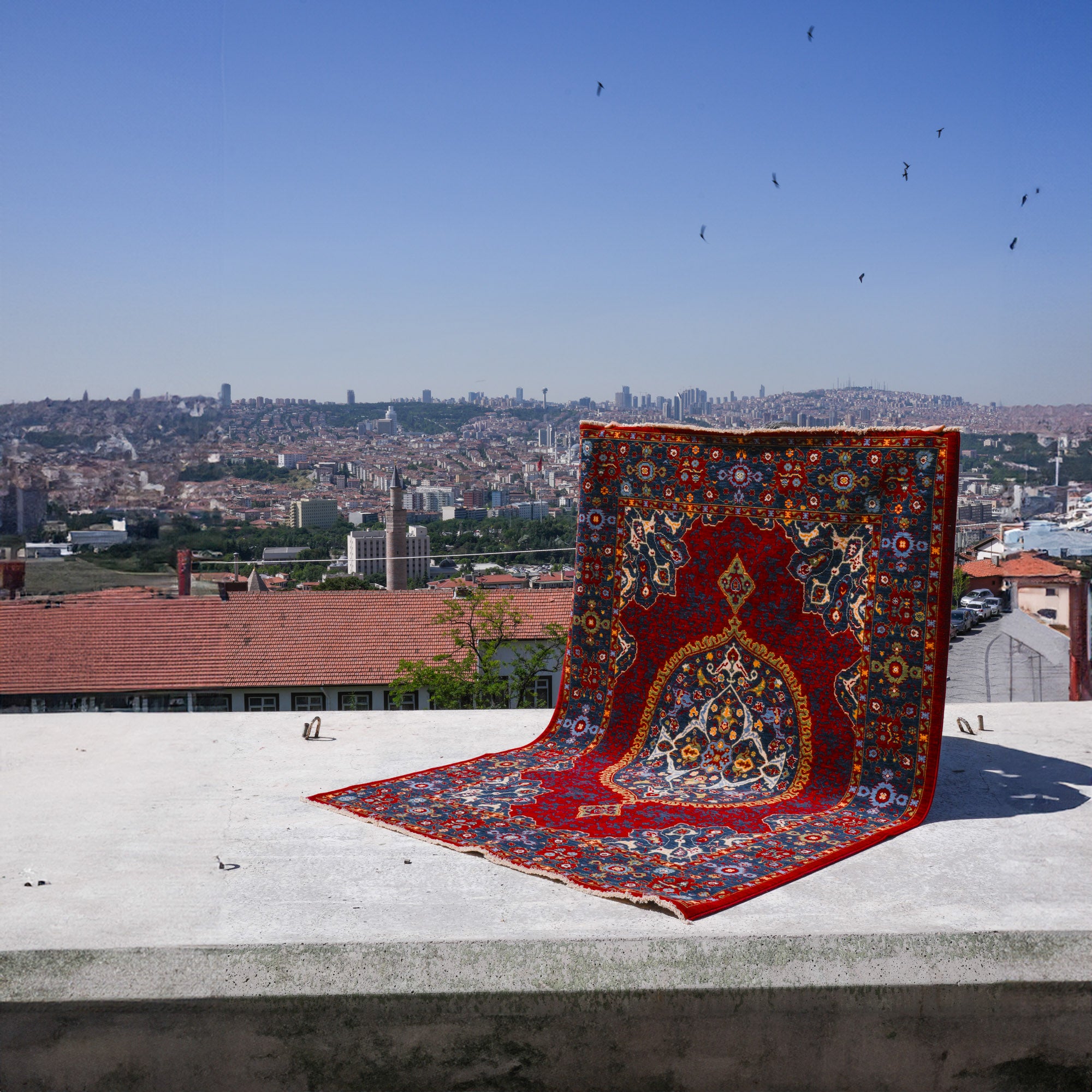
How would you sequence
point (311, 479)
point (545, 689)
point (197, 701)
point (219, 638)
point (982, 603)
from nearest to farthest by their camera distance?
point (982, 603) < point (197, 701) < point (545, 689) < point (219, 638) < point (311, 479)

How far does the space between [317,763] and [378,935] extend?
5.53ft

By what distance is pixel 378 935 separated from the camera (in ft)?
7.82

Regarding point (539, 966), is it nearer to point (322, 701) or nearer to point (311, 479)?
point (322, 701)

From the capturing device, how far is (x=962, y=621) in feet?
26.3

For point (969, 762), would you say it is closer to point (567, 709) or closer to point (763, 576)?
point (763, 576)

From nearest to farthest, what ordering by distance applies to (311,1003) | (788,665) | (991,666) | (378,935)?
1. (311,1003)
2. (378,935)
3. (788,665)
4. (991,666)

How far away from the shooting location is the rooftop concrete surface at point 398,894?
6.95 ft

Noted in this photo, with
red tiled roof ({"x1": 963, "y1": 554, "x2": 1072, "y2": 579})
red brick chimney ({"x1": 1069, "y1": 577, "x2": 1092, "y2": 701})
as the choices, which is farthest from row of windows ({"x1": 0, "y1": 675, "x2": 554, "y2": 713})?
red brick chimney ({"x1": 1069, "y1": 577, "x2": 1092, "y2": 701})

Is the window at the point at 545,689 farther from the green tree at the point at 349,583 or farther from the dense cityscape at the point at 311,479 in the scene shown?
the green tree at the point at 349,583

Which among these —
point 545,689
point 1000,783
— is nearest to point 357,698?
point 545,689

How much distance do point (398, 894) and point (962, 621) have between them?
247 inches

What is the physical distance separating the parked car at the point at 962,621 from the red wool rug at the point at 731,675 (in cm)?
423

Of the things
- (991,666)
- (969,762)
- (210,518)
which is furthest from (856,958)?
(210,518)

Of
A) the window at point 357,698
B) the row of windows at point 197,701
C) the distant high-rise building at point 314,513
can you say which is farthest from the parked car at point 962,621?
the distant high-rise building at point 314,513
